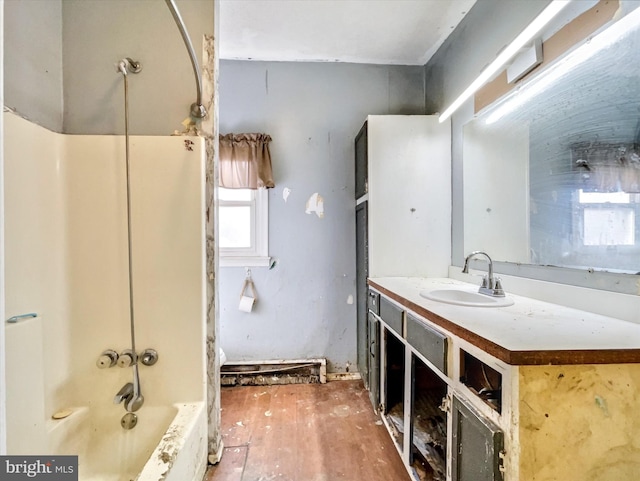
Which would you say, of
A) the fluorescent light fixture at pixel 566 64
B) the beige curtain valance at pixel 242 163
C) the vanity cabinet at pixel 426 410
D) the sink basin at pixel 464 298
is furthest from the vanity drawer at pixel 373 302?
the fluorescent light fixture at pixel 566 64

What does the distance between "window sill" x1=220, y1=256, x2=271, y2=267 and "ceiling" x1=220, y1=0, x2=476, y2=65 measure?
1533 mm

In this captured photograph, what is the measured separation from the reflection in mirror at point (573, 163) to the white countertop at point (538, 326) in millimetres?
213

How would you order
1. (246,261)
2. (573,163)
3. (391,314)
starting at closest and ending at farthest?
(573,163), (391,314), (246,261)

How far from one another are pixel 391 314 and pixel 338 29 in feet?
6.03

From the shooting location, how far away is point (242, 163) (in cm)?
228

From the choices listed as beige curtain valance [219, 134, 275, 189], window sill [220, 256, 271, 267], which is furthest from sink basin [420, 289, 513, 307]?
beige curtain valance [219, 134, 275, 189]

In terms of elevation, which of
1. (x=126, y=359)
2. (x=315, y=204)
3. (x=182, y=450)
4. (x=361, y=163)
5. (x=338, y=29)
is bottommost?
(x=182, y=450)

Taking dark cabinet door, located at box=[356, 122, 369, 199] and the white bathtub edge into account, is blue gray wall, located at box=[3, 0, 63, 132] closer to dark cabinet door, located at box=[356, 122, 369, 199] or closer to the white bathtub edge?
the white bathtub edge

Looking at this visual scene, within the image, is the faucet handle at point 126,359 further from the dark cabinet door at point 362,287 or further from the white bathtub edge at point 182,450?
the dark cabinet door at point 362,287

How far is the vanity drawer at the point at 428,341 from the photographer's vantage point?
1053 mm

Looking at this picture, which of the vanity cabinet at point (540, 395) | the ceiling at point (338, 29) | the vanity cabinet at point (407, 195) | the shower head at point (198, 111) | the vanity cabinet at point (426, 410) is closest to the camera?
the vanity cabinet at point (540, 395)

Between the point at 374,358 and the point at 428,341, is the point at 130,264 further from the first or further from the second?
the point at 374,358

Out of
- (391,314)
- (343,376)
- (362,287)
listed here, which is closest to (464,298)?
(391,314)

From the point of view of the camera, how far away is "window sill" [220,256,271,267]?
2359mm
